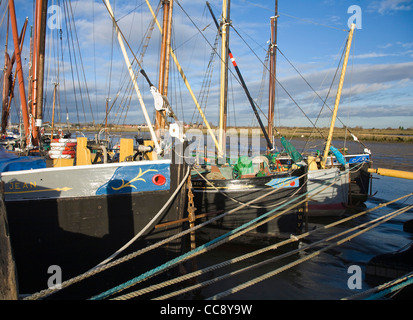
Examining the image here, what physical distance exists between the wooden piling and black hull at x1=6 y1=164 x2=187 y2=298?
2.28 metres

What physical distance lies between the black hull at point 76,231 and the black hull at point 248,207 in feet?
16.7

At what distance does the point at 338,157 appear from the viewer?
1714 cm

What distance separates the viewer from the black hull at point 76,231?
571cm

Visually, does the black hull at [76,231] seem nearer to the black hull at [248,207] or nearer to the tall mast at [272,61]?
the black hull at [248,207]

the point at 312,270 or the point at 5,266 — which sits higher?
the point at 5,266

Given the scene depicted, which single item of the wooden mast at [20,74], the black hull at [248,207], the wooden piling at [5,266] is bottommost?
the black hull at [248,207]

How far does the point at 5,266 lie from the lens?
3488 millimetres

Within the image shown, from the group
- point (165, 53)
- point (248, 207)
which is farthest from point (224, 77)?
point (248, 207)

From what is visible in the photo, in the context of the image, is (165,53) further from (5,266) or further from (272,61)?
(272,61)

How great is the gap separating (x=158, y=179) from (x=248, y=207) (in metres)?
6.23

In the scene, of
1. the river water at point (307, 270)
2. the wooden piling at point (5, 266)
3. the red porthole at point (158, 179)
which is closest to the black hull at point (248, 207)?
the river water at point (307, 270)

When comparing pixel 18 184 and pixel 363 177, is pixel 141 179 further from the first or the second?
pixel 363 177

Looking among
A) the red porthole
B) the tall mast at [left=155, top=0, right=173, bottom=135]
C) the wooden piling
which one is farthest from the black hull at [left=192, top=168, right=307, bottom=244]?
the wooden piling
